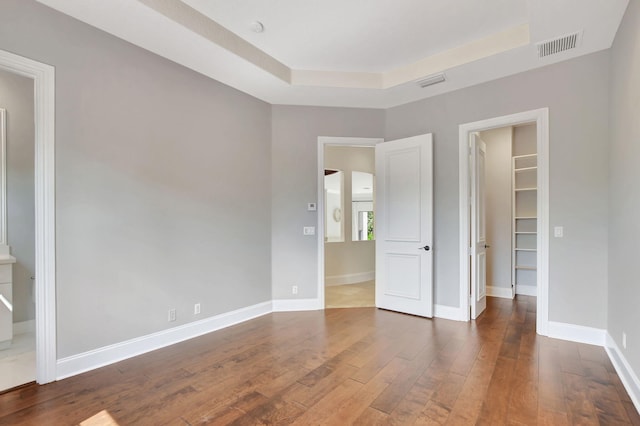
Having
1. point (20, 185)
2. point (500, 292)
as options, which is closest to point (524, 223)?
point (500, 292)

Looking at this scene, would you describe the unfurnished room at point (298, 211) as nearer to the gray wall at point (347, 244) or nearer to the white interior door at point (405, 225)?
the white interior door at point (405, 225)

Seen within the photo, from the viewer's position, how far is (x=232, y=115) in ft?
12.5

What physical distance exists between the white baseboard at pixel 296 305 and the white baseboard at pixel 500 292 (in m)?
2.83

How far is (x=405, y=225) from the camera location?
4168mm

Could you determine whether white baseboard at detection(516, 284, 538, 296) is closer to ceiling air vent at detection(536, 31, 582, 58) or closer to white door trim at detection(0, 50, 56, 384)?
ceiling air vent at detection(536, 31, 582, 58)

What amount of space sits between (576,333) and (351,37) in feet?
12.0

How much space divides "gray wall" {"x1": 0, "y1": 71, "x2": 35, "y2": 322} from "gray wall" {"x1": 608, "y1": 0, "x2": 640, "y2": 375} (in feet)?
17.9

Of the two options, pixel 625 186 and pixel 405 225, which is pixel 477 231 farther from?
pixel 625 186

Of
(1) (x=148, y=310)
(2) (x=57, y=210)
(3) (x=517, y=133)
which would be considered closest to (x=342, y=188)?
(3) (x=517, y=133)

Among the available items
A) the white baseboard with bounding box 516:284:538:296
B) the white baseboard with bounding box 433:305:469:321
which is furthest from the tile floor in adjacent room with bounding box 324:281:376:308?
the white baseboard with bounding box 516:284:538:296

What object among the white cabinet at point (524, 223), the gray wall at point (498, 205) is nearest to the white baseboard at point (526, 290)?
the white cabinet at point (524, 223)

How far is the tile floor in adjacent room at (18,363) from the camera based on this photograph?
239 cm

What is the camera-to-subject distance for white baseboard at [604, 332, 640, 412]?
6.85 feet

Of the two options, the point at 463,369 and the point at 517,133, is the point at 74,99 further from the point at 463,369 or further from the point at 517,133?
the point at 517,133
